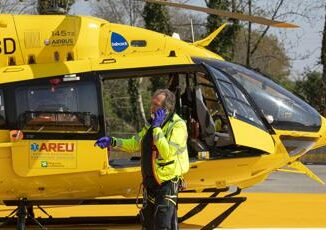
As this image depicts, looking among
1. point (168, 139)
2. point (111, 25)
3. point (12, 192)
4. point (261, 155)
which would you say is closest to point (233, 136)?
point (261, 155)

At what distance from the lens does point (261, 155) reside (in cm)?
732

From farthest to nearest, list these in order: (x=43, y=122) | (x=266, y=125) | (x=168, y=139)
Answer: (x=266, y=125), (x=43, y=122), (x=168, y=139)

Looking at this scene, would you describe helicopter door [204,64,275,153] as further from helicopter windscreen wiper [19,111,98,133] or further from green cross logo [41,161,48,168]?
green cross logo [41,161,48,168]

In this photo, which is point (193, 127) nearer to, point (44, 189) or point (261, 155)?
point (261, 155)

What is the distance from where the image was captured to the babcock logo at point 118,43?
300 inches

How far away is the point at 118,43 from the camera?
25.1 ft

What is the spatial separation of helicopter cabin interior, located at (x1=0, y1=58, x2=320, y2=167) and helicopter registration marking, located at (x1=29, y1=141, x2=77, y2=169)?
0.08 metres

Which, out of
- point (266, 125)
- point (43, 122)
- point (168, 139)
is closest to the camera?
point (168, 139)

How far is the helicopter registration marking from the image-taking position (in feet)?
22.5

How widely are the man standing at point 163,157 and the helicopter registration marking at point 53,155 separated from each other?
1.33 meters

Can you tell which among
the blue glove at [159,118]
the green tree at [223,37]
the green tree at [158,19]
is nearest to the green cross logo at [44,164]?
the blue glove at [159,118]

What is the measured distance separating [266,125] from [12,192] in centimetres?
331

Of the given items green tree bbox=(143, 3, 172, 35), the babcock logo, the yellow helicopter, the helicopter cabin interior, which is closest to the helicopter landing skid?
the yellow helicopter

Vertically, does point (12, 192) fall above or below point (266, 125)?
below
